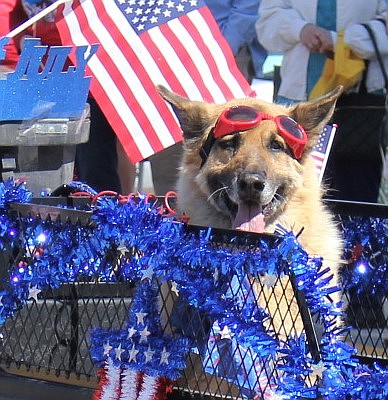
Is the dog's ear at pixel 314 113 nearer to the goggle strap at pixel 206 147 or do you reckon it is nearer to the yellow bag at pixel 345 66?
the goggle strap at pixel 206 147

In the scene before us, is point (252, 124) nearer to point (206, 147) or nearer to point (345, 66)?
point (206, 147)

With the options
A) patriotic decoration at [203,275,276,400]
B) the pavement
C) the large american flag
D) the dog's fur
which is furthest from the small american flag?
the pavement

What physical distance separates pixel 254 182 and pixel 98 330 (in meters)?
0.75

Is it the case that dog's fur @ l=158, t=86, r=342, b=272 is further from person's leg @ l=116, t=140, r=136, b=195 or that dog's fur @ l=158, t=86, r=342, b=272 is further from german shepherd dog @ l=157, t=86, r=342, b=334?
person's leg @ l=116, t=140, r=136, b=195

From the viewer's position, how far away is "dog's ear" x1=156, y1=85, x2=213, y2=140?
2.91 metres

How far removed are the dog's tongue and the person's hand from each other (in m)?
2.25

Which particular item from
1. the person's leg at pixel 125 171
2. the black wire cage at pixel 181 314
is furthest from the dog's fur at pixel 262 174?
the person's leg at pixel 125 171

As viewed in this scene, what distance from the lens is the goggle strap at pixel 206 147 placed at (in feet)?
9.30

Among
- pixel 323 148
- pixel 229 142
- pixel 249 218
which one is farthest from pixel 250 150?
pixel 323 148

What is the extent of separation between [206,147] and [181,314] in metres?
0.82

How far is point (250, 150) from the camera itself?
282 centimetres

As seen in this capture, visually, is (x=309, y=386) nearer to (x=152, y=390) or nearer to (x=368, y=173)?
(x=152, y=390)

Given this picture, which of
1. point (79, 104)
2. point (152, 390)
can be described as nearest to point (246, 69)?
point (79, 104)

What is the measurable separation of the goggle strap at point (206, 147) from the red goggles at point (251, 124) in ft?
0.14
